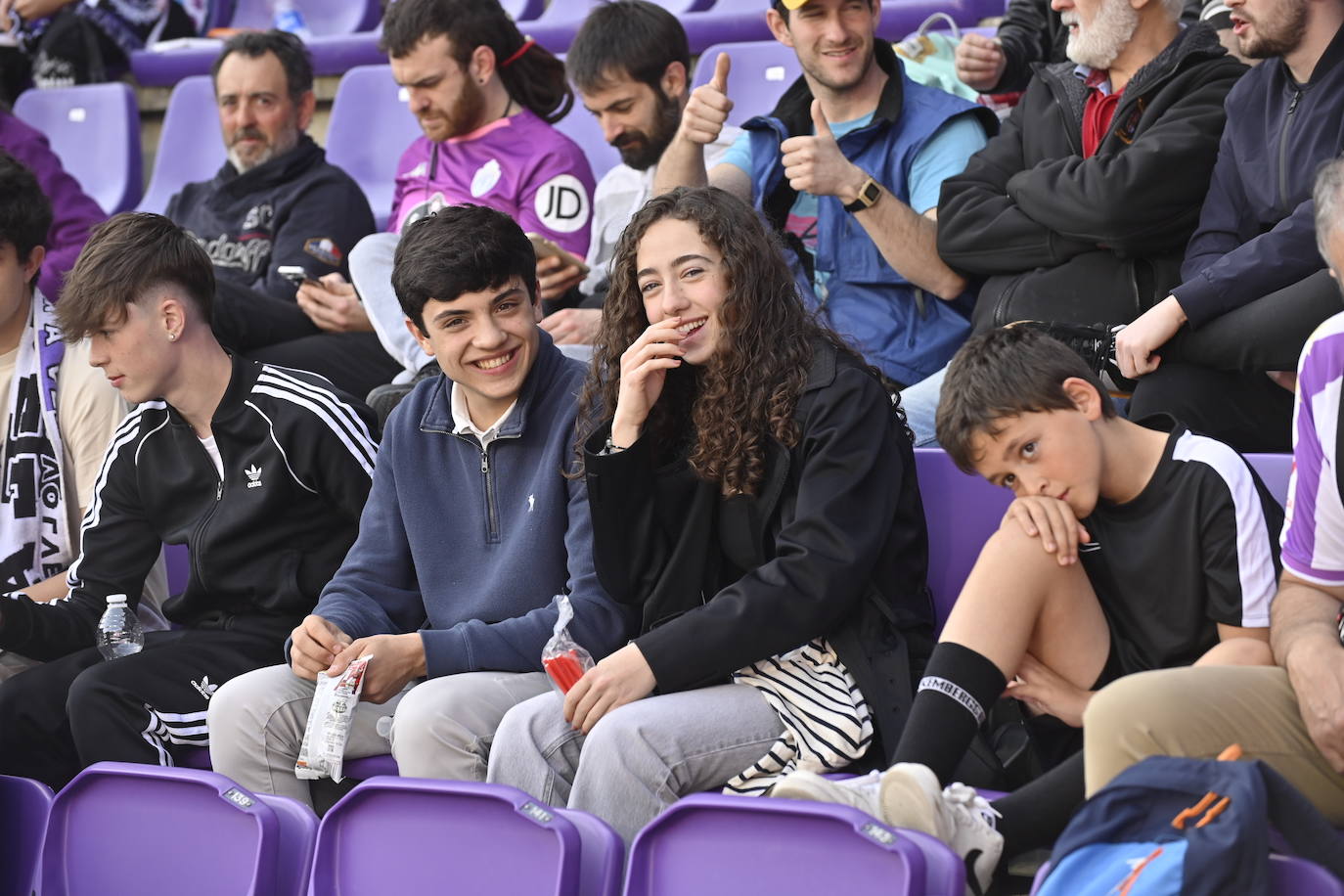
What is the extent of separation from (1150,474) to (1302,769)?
1.58ft

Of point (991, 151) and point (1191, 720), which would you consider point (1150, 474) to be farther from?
→ point (991, 151)

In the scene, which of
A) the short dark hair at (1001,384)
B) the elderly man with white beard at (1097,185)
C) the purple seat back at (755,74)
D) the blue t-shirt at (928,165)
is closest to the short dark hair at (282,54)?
the purple seat back at (755,74)

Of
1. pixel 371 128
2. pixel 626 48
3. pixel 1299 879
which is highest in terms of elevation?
pixel 626 48

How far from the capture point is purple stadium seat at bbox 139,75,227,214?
18.9 ft

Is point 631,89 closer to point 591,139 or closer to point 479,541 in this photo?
point 591,139

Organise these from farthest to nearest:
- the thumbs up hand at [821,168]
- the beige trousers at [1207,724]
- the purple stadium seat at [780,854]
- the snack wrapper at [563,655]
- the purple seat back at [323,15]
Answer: the purple seat back at [323,15], the thumbs up hand at [821,168], the snack wrapper at [563,655], the beige trousers at [1207,724], the purple stadium seat at [780,854]

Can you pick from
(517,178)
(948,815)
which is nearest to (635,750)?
(948,815)

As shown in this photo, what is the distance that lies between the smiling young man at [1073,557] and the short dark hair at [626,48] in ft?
6.20

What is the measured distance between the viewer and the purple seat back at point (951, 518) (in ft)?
8.79

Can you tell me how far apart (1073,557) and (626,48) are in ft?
7.33

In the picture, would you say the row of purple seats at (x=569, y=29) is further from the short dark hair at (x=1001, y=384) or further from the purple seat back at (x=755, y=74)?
the short dark hair at (x=1001, y=384)

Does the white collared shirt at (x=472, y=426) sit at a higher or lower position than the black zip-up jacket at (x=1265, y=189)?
lower

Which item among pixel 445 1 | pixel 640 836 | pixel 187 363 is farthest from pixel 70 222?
pixel 640 836

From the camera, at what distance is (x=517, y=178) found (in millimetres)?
4156
